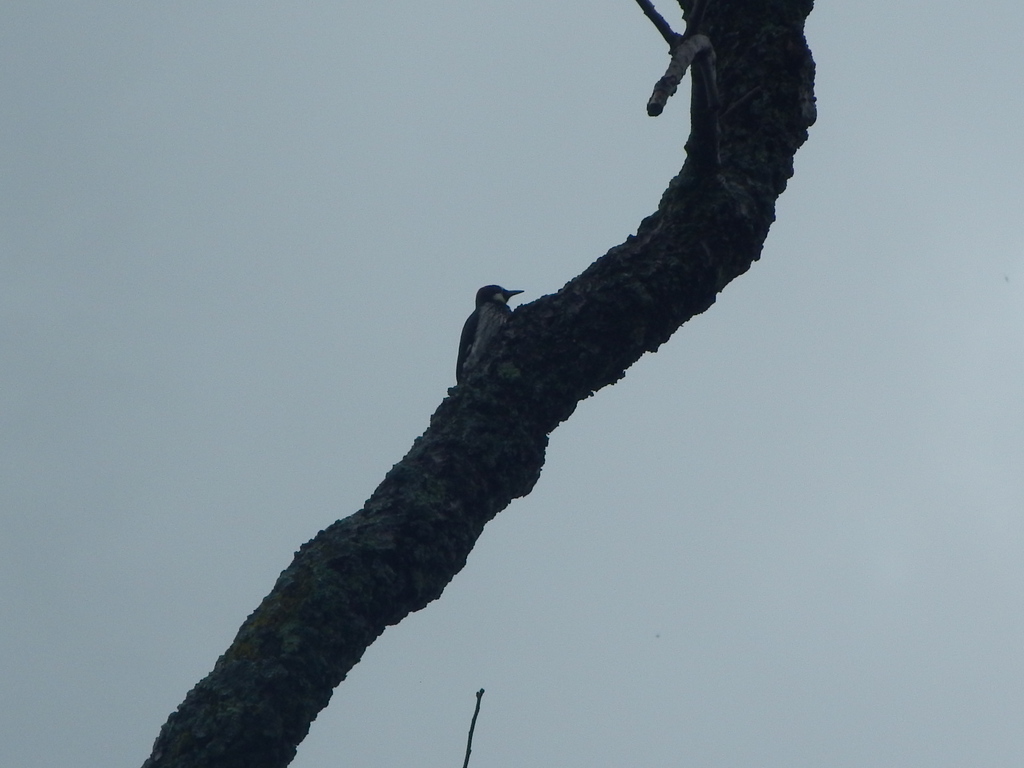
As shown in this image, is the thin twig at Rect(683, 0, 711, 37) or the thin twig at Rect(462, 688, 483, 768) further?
the thin twig at Rect(683, 0, 711, 37)

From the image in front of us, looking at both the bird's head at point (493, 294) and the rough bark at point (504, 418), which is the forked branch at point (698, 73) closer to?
the rough bark at point (504, 418)

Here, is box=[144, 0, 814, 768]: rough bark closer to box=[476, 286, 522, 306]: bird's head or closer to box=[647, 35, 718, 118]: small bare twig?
box=[647, 35, 718, 118]: small bare twig

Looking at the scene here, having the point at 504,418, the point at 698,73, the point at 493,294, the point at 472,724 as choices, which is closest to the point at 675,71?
Answer: the point at 698,73

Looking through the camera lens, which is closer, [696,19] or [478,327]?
[696,19]

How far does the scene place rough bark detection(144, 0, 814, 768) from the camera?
2.00m

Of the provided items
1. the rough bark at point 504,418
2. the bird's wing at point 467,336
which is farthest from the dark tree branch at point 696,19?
the bird's wing at point 467,336

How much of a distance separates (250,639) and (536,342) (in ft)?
3.03

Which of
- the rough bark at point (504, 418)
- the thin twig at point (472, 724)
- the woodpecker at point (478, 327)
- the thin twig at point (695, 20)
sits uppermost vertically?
the woodpecker at point (478, 327)

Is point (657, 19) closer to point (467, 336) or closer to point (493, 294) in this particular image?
point (467, 336)

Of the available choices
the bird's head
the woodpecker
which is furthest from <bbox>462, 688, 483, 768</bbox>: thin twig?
the bird's head

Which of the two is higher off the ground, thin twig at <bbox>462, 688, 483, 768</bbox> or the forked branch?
the forked branch

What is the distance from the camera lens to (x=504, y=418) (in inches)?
98.1

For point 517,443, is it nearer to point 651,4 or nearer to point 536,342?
point 536,342

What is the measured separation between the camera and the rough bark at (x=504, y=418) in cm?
200
